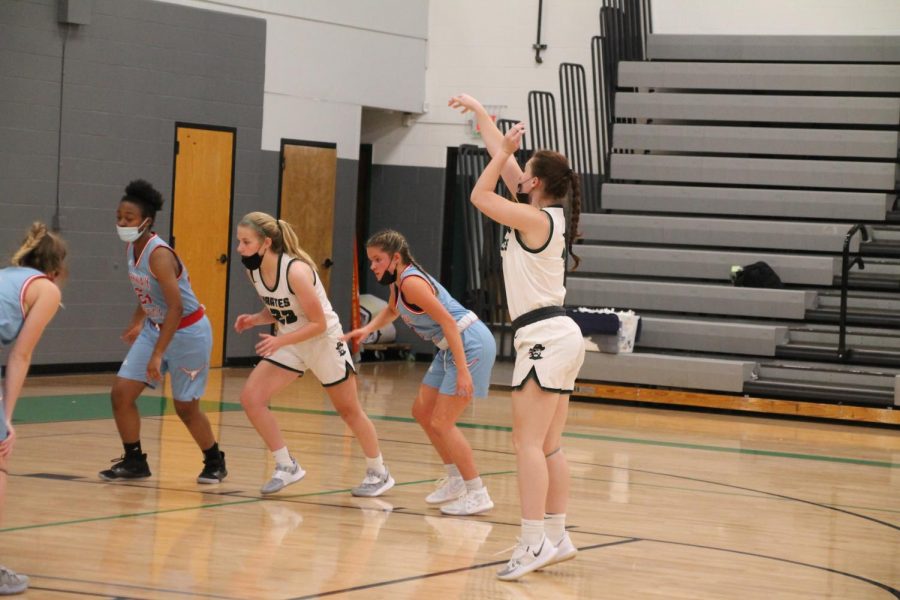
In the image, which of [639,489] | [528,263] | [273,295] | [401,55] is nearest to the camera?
[528,263]

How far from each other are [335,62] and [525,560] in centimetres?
1029

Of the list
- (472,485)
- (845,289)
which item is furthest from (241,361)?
(472,485)

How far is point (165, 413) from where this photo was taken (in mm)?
9922

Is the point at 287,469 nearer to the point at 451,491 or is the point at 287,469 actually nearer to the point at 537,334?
the point at 451,491

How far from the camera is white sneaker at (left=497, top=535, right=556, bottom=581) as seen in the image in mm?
5117

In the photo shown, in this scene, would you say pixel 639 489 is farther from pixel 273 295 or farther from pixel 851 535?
pixel 273 295

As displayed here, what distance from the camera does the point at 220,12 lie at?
13414mm

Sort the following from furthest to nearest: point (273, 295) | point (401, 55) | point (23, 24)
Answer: point (401, 55)
point (23, 24)
point (273, 295)

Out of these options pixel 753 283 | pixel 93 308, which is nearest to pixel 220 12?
pixel 93 308

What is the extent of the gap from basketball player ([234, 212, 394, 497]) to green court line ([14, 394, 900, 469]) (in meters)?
2.98

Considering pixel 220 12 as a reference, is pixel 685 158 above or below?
below

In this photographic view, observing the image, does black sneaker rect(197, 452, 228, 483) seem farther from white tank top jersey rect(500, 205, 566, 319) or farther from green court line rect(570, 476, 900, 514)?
white tank top jersey rect(500, 205, 566, 319)

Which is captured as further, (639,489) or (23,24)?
(23,24)

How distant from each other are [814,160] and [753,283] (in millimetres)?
1718
